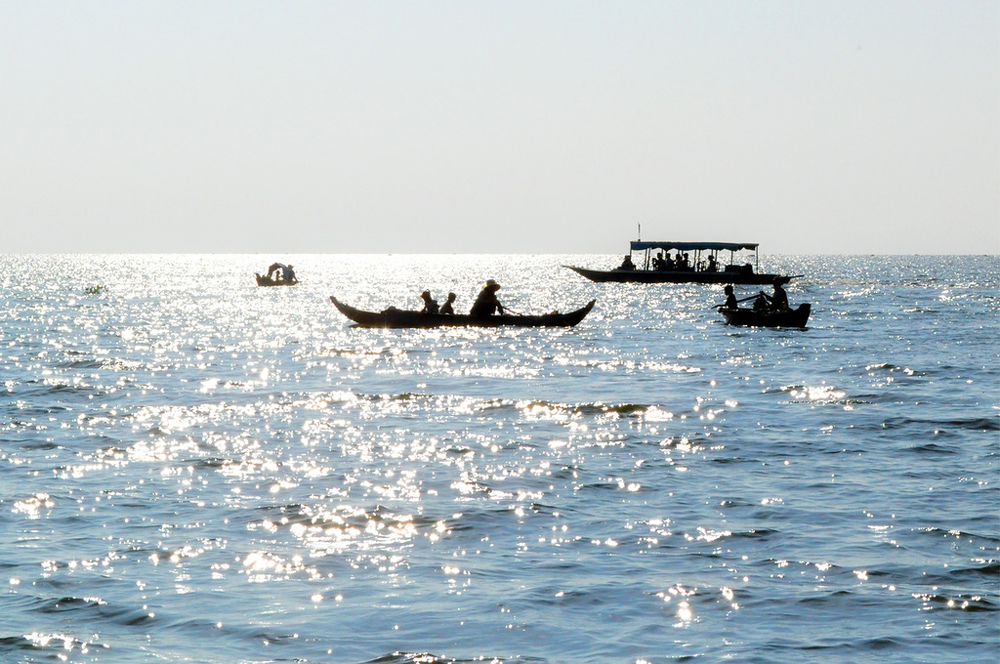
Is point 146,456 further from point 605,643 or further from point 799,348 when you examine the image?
point 799,348

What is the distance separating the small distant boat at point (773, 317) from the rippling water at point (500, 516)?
14.0 m

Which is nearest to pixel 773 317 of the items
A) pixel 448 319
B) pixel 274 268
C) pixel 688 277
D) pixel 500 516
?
pixel 448 319

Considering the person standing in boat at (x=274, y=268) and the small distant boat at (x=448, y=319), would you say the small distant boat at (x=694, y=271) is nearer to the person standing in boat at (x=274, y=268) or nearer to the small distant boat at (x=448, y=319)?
the person standing in boat at (x=274, y=268)

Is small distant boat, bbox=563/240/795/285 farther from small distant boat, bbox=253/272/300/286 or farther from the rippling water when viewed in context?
the rippling water

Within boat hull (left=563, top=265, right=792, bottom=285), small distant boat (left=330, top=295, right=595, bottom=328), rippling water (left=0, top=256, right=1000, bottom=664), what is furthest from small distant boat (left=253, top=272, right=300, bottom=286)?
rippling water (left=0, top=256, right=1000, bottom=664)

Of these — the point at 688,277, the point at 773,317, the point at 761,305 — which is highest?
the point at 688,277

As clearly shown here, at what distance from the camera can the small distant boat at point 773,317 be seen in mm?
44625

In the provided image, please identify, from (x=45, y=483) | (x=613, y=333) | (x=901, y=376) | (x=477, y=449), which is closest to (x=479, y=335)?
(x=613, y=333)

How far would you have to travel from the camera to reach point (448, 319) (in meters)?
42.5

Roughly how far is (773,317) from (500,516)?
33236 millimetres

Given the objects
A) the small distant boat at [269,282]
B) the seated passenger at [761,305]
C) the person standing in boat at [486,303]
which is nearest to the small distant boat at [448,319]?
the person standing in boat at [486,303]

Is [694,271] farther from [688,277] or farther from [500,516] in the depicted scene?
[500,516]

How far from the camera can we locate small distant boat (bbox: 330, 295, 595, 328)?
42312 mm

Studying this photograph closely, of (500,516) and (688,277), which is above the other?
(688,277)
